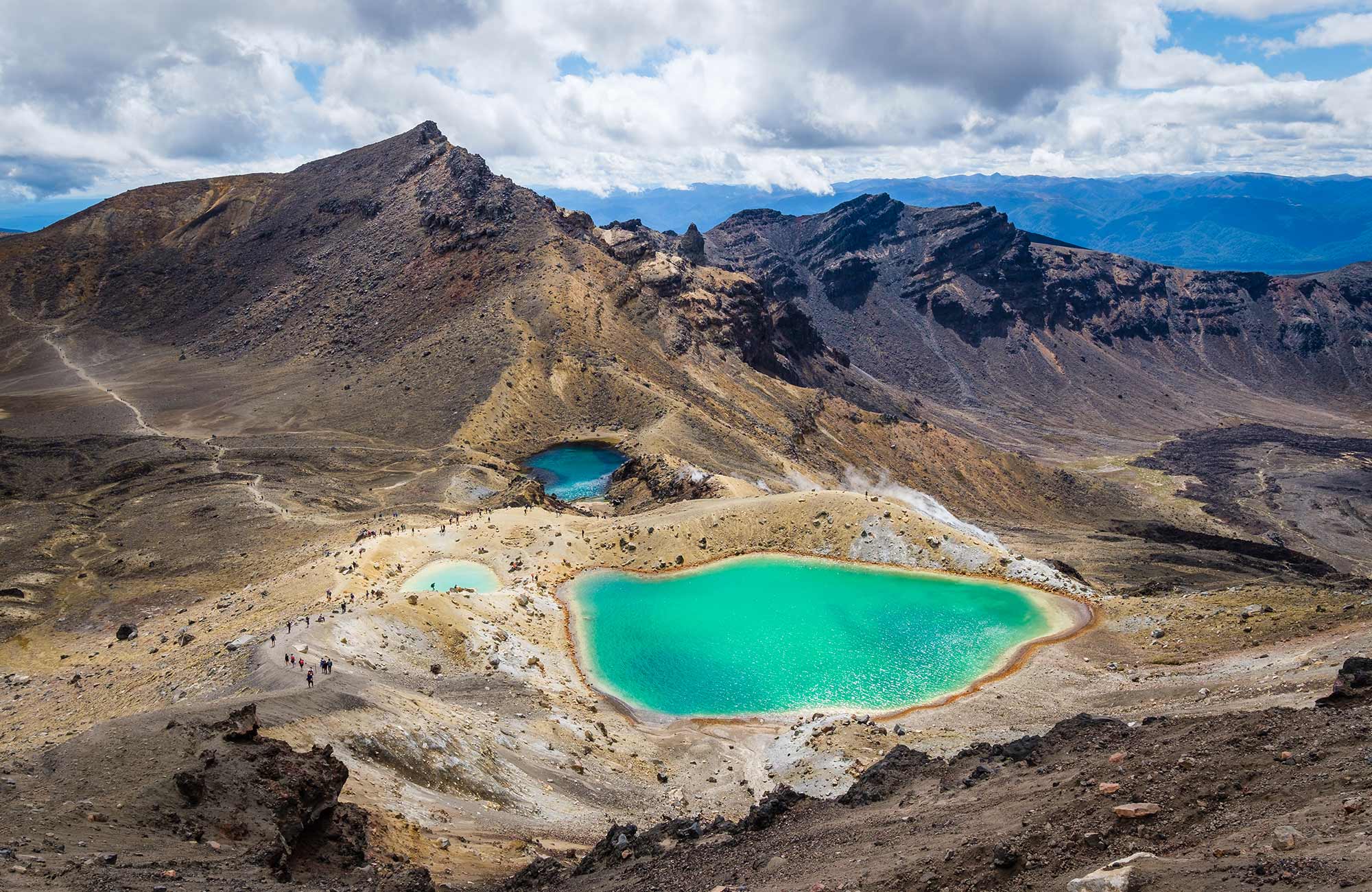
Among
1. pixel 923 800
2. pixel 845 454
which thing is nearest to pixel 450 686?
pixel 923 800

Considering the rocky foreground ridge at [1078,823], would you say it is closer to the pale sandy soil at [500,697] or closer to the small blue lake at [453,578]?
the pale sandy soil at [500,697]

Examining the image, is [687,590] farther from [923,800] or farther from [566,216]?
[566,216]

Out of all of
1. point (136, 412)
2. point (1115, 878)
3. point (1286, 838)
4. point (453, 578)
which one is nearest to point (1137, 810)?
point (1286, 838)

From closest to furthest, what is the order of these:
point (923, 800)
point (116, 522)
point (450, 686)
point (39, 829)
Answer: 1. point (39, 829)
2. point (923, 800)
3. point (450, 686)
4. point (116, 522)

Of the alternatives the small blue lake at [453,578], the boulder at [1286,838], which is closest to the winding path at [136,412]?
the small blue lake at [453,578]

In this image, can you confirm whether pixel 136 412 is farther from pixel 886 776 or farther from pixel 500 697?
pixel 886 776

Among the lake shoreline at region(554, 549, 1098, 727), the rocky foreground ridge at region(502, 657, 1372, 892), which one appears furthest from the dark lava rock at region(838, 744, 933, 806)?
the lake shoreline at region(554, 549, 1098, 727)
